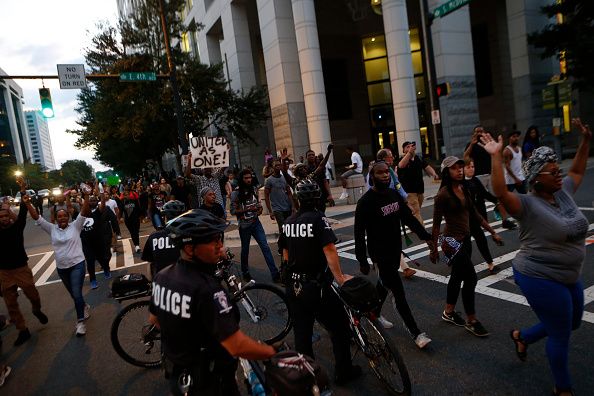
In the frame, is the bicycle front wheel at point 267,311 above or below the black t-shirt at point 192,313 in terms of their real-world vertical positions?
below

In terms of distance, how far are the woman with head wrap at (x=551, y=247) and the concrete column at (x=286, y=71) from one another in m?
18.7

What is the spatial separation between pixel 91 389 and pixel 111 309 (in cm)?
268

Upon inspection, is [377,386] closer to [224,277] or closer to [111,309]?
[224,277]

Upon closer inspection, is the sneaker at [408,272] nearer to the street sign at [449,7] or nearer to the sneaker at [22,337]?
the sneaker at [22,337]

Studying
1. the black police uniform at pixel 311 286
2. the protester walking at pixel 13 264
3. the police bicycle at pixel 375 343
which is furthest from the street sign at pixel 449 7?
the protester walking at pixel 13 264

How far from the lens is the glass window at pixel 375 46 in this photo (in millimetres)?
33312

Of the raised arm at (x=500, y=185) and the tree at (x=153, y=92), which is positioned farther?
the tree at (x=153, y=92)

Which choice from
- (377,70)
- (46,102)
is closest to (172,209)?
(46,102)

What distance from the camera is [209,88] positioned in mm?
23547

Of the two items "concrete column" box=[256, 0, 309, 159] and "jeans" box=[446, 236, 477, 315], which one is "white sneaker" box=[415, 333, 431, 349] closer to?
"jeans" box=[446, 236, 477, 315]

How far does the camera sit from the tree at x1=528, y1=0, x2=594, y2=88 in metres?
17.7

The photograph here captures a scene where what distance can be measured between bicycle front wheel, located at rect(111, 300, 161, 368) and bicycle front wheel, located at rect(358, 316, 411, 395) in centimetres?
241

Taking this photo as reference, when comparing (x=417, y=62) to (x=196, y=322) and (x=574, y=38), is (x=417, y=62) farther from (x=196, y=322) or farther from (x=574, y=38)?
(x=196, y=322)

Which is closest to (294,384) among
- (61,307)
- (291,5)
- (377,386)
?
(377,386)
